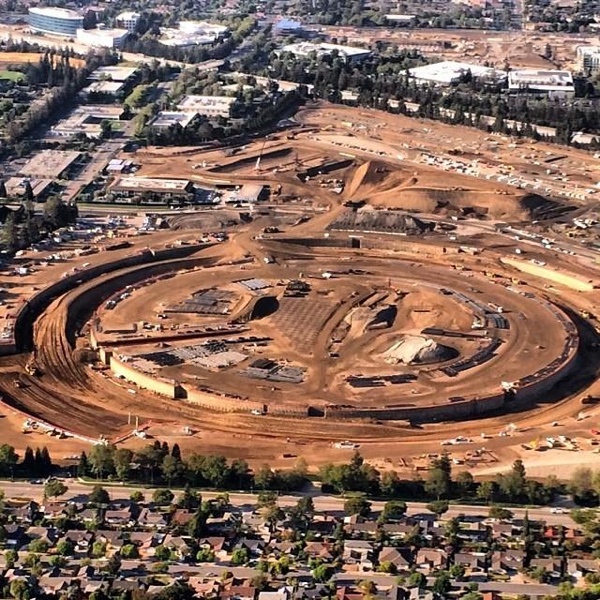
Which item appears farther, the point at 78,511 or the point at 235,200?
the point at 235,200

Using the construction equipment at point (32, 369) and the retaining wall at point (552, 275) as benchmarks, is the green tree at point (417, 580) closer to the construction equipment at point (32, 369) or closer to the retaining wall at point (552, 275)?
the construction equipment at point (32, 369)

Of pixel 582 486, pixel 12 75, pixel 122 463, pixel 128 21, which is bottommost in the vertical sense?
pixel 122 463

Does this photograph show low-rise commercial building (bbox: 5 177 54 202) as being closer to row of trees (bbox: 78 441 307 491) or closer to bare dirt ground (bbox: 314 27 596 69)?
row of trees (bbox: 78 441 307 491)

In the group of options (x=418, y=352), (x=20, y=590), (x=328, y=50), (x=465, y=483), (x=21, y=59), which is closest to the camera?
(x=20, y=590)

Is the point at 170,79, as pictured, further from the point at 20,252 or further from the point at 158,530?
the point at 158,530

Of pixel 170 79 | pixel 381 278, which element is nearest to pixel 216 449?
pixel 381 278

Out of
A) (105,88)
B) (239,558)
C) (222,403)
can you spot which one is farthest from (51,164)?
(239,558)

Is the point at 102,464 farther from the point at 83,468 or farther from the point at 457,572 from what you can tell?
the point at 457,572

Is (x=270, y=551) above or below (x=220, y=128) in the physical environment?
below
